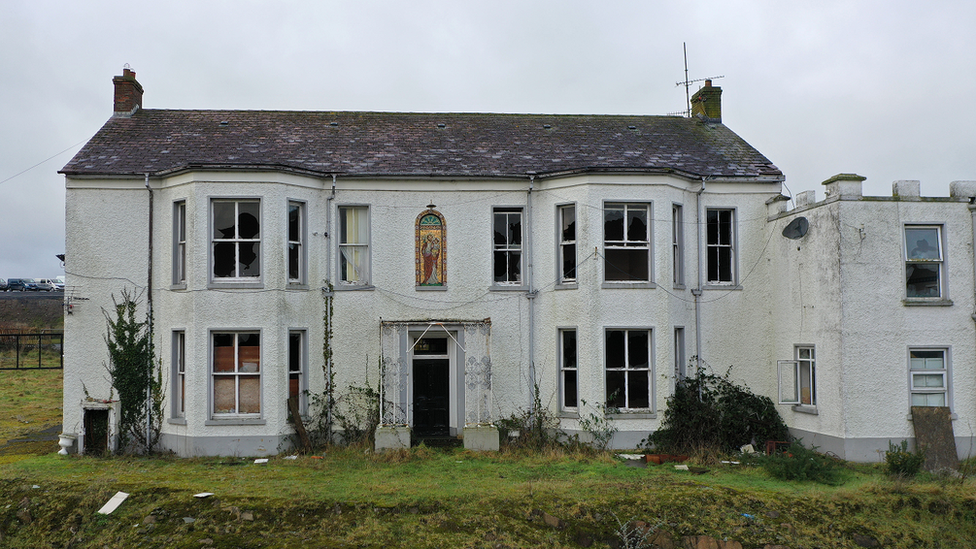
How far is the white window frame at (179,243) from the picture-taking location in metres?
15.8

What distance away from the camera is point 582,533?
36.0 feet

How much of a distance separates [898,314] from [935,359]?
1.29 metres

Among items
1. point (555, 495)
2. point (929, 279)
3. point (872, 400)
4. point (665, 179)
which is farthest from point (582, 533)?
point (929, 279)

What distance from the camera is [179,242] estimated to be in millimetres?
15781

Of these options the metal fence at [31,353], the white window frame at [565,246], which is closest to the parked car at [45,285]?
the metal fence at [31,353]

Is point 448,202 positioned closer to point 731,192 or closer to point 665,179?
point 665,179

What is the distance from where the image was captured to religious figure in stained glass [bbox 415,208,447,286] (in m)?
16.6

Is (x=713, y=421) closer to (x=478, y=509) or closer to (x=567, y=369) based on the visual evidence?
(x=567, y=369)

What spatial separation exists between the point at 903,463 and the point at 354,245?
12.5 meters

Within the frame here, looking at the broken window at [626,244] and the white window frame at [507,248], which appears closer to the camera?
the broken window at [626,244]

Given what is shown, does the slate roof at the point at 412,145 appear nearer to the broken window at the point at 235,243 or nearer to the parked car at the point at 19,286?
the broken window at the point at 235,243

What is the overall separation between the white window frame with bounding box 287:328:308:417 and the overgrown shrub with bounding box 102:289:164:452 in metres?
2.98

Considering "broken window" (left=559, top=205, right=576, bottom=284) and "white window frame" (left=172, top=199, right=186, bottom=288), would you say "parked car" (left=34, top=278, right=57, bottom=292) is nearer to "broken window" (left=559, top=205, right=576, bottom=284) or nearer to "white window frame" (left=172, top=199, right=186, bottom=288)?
"white window frame" (left=172, top=199, right=186, bottom=288)

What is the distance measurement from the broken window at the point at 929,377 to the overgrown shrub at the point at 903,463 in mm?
1462
